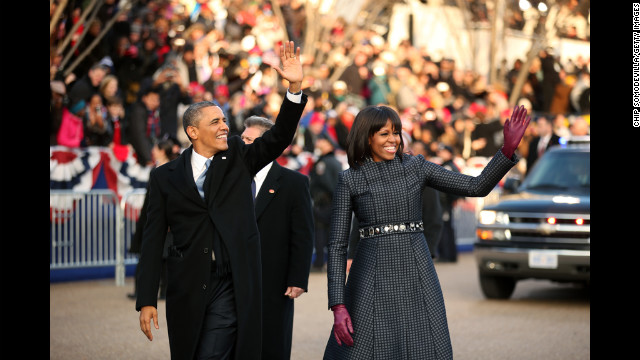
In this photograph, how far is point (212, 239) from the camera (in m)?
5.40

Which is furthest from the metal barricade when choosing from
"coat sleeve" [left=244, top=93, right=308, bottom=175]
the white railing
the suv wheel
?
"coat sleeve" [left=244, top=93, right=308, bottom=175]

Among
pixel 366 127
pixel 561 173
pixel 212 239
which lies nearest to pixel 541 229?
pixel 561 173

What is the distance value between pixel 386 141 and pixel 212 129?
917 millimetres

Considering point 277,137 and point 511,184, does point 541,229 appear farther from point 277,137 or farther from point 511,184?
point 277,137

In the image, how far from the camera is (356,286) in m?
5.42

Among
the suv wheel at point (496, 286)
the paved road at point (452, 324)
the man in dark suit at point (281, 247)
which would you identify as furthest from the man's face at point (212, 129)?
the suv wheel at point (496, 286)

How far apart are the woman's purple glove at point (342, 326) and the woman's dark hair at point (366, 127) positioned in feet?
2.50

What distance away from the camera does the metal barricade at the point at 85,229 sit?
→ 549 inches

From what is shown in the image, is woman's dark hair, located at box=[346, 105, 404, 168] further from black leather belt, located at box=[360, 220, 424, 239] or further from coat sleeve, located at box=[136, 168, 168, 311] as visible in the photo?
coat sleeve, located at box=[136, 168, 168, 311]

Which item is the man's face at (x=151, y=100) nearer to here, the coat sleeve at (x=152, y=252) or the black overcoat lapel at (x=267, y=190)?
the black overcoat lapel at (x=267, y=190)

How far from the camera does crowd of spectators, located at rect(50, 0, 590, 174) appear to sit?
15.1m
